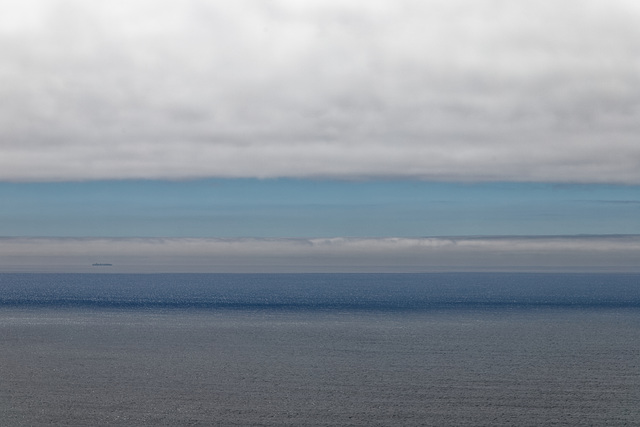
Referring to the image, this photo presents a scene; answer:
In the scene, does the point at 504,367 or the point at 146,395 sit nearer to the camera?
the point at 146,395

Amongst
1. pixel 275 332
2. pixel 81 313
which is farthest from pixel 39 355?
pixel 81 313

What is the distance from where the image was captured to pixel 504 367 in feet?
174

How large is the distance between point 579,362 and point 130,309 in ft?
289

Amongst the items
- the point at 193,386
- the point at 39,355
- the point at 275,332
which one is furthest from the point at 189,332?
the point at 193,386

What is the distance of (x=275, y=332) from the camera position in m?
81.2

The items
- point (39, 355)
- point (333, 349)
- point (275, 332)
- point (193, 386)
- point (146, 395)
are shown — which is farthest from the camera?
point (275, 332)

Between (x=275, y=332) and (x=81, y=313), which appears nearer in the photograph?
(x=275, y=332)

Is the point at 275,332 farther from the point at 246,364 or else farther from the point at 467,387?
the point at 467,387

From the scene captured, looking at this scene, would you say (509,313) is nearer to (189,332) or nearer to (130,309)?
(189,332)

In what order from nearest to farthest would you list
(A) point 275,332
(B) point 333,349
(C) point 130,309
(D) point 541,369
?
(D) point 541,369
(B) point 333,349
(A) point 275,332
(C) point 130,309

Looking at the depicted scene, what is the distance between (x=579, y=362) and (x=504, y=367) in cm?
763

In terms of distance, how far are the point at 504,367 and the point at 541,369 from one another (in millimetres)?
2651

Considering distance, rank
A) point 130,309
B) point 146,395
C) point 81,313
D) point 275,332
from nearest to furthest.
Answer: point 146,395, point 275,332, point 81,313, point 130,309

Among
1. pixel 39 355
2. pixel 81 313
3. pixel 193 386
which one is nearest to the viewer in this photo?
pixel 193 386
